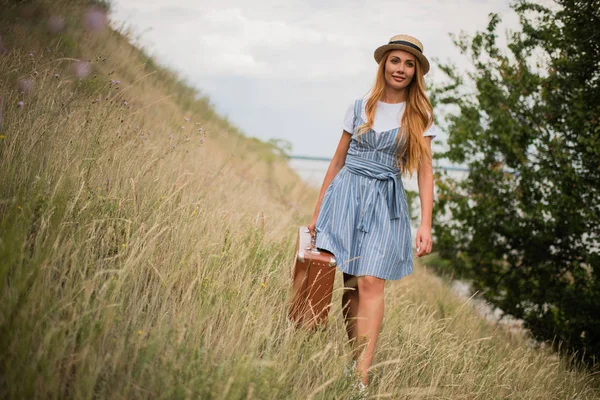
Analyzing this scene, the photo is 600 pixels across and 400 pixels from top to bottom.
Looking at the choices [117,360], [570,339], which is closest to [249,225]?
[117,360]

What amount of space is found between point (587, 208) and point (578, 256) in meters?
0.78

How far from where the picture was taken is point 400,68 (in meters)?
3.14

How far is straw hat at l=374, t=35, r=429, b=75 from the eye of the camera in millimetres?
3113

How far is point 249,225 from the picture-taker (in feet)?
12.9

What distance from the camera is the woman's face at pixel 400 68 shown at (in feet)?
10.3

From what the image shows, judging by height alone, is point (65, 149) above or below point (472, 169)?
below

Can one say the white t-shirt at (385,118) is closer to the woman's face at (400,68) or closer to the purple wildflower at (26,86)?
the woman's face at (400,68)

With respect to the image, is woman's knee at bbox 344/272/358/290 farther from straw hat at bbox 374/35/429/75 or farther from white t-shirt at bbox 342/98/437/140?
straw hat at bbox 374/35/429/75

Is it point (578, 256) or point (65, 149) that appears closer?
point (65, 149)

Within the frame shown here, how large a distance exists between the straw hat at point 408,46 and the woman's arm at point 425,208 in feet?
1.66

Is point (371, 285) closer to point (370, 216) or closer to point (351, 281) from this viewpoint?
point (351, 281)

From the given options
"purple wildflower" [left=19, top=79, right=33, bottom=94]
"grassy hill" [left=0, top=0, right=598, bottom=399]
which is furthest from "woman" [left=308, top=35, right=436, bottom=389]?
"purple wildflower" [left=19, top=79, right=33, bottom=94]

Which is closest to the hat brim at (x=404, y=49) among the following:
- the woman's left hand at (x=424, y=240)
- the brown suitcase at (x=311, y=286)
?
the woman's left hand at (x=424, y=240)

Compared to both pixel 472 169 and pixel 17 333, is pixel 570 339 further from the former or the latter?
pixel 17 333
